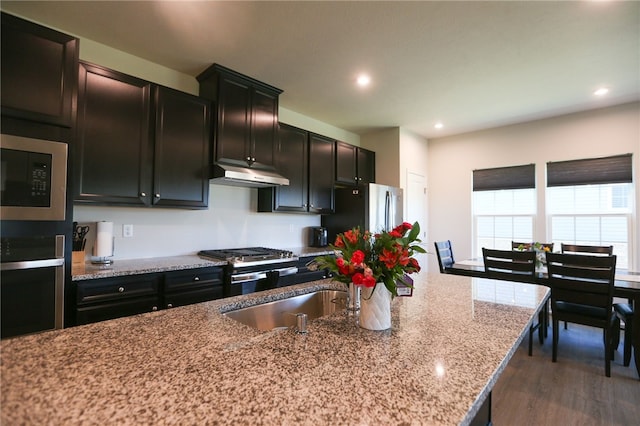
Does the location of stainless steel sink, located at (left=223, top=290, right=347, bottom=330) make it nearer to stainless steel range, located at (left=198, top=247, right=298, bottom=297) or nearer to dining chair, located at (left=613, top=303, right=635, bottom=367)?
stainless steel range, located at (left=198, top=247, right=298, bottom=297)

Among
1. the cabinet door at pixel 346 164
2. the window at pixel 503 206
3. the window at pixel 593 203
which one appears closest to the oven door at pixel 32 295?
the cabinet door at pixel 346 164

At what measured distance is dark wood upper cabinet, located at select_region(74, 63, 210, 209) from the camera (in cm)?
217

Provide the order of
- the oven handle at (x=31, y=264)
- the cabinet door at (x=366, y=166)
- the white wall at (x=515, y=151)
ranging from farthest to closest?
the cabinet door at (x=366, y=166), the white wall at (x=515, y=151), the oven handle at (x=31, y=264)

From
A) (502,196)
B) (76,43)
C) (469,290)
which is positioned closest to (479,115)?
(502,196)

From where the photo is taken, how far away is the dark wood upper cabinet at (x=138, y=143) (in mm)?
2172

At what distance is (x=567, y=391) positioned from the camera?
7.32ft

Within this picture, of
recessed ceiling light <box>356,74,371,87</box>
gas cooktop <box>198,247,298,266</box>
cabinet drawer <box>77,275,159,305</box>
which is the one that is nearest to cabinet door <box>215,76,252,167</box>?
gas cooktop <box>198,247,298,266</box>

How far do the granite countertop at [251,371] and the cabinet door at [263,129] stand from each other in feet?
6.98

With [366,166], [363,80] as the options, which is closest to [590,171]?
[366,166]

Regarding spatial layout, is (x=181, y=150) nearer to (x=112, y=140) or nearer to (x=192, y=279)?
(x=112, y=140)

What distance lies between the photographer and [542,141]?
4.18 metres

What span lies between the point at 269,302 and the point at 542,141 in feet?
14.6

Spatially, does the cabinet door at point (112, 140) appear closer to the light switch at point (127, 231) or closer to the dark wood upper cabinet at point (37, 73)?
the dark wood upper cabinet at point (37, 73)

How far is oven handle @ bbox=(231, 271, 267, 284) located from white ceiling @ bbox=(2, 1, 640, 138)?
1.89 meters
